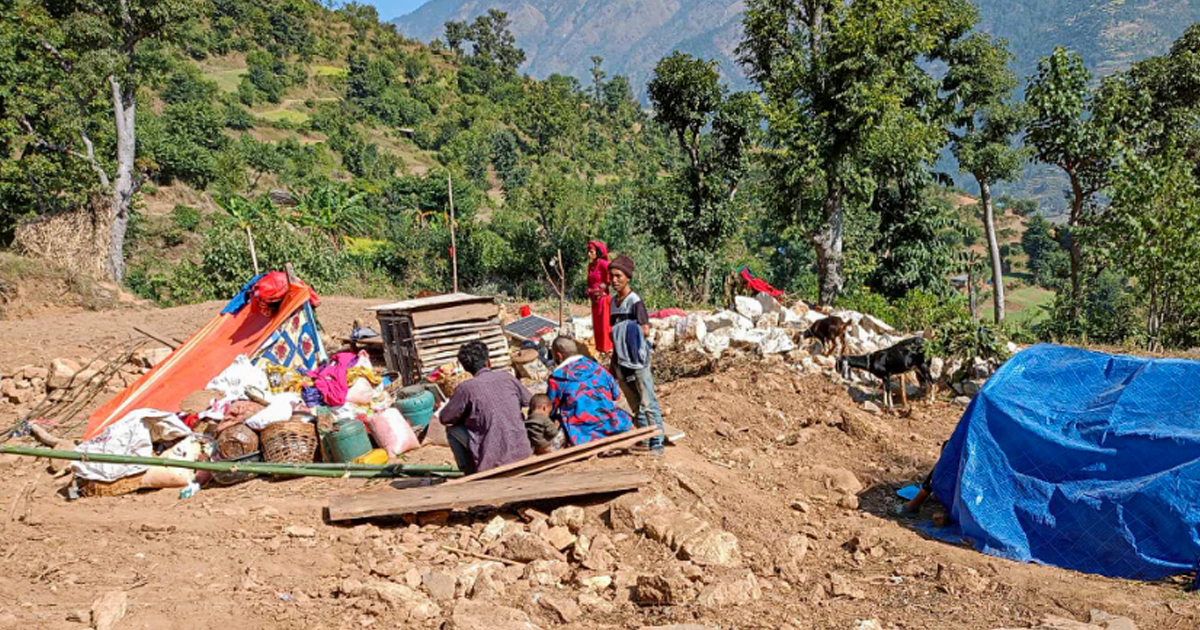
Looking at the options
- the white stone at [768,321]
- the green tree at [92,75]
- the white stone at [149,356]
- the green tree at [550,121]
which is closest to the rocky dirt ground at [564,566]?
the white stone at [149,356]

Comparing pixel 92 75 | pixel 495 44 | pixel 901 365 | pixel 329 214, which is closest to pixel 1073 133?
pixel 901 365

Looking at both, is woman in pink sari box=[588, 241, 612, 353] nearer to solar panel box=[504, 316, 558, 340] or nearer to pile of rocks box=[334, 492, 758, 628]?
solar panel box=[504, 316, 558, 340]

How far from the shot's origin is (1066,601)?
11.9 feet

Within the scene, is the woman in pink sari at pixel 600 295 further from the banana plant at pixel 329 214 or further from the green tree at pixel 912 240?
the banana plant at pixel 329 214

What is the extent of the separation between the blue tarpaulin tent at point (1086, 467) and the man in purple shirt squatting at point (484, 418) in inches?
102

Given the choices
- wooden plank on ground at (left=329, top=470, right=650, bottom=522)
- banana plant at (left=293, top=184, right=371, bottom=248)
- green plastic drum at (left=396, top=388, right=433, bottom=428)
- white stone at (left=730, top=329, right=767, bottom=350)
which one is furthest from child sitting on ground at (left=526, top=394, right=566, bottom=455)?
banana plant at (left=293, top=184, right=371, bottom=248)

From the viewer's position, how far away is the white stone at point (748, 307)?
10258mm

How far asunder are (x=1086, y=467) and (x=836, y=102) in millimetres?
9775

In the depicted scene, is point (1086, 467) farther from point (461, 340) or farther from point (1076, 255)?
point (1076, 255)

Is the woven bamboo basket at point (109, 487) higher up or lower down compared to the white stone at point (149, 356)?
lower down

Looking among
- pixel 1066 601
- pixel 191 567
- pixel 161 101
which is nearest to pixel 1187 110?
pixel 1066 601

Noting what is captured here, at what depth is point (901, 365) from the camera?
302 inches

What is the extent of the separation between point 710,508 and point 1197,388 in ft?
8.80

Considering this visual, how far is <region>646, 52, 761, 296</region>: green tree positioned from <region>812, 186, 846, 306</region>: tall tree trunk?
288 cm
